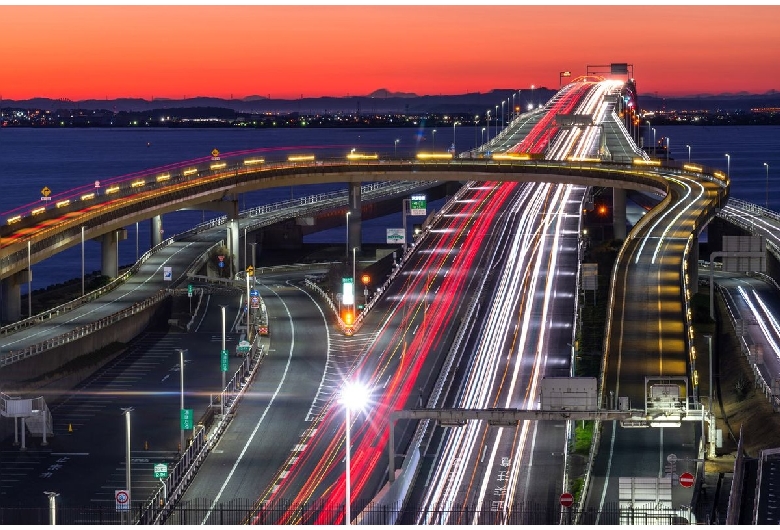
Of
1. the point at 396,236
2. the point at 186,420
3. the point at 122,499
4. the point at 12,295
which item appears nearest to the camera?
the point at 122,499

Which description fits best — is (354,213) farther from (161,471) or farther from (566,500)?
(566,500)

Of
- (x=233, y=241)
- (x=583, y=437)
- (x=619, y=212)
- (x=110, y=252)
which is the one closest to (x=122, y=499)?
(x=583, y=437)

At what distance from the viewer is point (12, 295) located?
101m

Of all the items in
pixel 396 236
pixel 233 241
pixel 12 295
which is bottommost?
pixel 12 295

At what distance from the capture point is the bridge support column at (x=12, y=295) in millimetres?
99625

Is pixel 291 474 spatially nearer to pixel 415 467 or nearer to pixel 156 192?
pixel 415 467

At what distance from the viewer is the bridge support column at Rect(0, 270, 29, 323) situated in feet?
327

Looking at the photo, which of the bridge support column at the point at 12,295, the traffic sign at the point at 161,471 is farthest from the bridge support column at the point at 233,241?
the traffic sign at the point at 161,471

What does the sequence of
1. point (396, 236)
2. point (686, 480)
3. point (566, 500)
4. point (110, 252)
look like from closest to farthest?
point (566, 500)
point (686, 480)
point (110, 252)
point (396, 236)

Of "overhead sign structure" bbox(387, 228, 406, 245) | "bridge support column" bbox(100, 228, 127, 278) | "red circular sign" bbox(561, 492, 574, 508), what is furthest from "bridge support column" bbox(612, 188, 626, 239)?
"red circular sign" bbox(561, 492, 574, 508)

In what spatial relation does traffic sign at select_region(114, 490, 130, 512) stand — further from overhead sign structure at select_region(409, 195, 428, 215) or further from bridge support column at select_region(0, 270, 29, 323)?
overhead sign structure at select_region(409, 195, 428, 215)

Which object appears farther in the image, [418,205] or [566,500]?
[418,205]

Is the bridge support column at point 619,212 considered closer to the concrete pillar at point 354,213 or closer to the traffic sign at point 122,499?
the concrete pillar at point 354,213

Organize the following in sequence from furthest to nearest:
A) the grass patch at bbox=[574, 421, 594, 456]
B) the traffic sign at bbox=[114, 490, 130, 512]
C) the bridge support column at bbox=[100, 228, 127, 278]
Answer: the bridge support column at bbox=[100, 228, 127, 278]
the grass patch at bbox=[574, 421, 594, 456]
the traffic sign at bbox=[114, 490, 130, 512]
